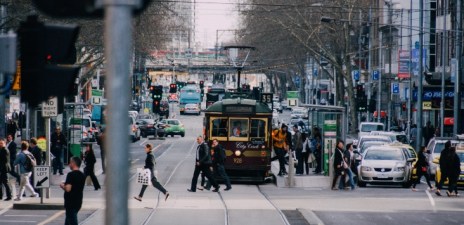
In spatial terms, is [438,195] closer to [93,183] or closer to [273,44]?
[93,183]

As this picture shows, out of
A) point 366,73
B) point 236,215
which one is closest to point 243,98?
point 236,215

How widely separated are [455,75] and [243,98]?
1705cm

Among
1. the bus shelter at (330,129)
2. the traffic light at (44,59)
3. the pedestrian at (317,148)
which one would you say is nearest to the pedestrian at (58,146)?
the bus shelter at (330,129)

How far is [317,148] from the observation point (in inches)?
1809

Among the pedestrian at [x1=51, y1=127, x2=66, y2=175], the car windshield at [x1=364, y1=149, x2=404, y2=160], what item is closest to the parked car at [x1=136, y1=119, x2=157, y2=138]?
the pedestrian at [x1=51, y1=127, x2=66, y2=175]

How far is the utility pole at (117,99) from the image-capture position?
7566mm

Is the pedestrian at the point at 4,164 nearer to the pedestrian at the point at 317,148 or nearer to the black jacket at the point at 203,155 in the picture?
the black jacket at the point at 203,155

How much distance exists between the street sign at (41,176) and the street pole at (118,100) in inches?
839

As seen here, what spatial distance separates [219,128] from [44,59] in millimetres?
32007

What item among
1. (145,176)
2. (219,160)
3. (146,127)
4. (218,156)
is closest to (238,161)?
(219,160)

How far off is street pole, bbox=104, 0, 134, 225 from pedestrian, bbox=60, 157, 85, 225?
11653 millimetres

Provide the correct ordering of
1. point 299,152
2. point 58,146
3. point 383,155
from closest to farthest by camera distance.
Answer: point 383,155
point 58,146
point 299,152

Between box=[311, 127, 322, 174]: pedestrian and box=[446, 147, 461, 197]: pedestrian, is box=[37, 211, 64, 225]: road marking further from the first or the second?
box=[311, 127, 322, 174]: pedestrian

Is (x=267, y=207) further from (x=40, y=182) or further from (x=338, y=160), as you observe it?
(x=338, y=160)
